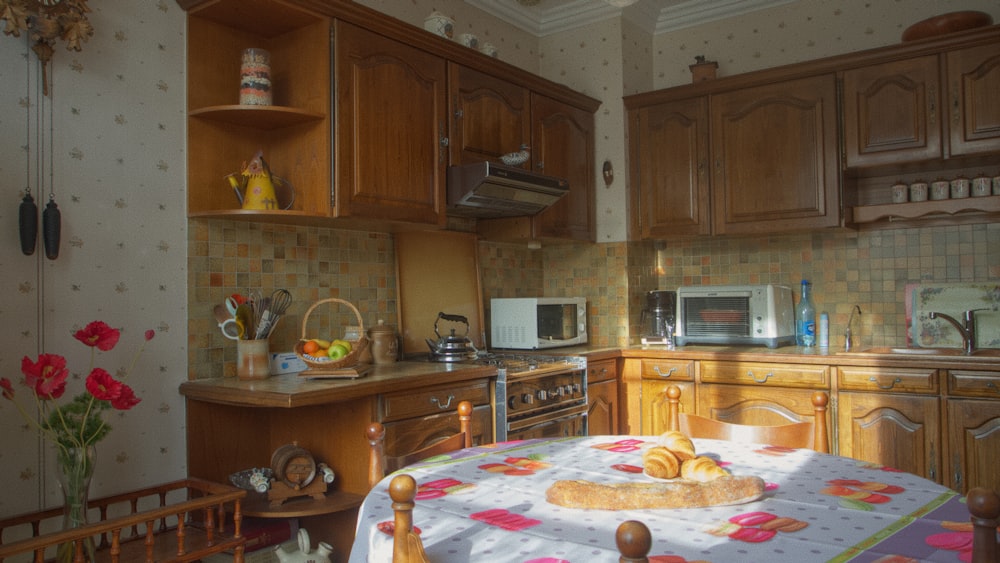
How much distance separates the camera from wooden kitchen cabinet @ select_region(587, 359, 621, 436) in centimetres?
356

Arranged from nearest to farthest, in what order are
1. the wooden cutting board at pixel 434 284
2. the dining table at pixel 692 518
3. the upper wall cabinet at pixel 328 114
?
the dining table at pixel 692 518, the upper wall cabinet at pixel 328 114, the wooden cutting board at pixel 434 284

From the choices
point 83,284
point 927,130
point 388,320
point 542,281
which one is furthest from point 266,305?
point 927,130

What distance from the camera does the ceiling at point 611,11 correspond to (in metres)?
4.14

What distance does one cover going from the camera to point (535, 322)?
3672mm

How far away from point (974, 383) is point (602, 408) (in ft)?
5.08

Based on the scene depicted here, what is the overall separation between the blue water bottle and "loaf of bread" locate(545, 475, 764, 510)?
111 inches

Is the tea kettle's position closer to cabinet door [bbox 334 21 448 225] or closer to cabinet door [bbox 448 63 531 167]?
cabinet door [bbox 334 21 448 225]

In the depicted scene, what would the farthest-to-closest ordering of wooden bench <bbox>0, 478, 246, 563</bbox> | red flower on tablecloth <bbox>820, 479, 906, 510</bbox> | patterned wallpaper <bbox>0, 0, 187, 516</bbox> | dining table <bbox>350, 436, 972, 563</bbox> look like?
patterned wallpaper <bbox>0, 0, 187, 516</bbox> → wooden bench <bbox>0, 478, 246, 563</bbox> → red flower on tablecloth <bbox>820, 479, 906, 510</bbox> → dining table <bbox>350, 436, 972, 563</bbox>

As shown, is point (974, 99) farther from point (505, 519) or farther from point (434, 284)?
point (505, 519)

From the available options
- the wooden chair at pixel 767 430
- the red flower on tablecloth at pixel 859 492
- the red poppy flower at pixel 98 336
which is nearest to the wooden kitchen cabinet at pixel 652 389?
the wooden chair at pixel 767 430

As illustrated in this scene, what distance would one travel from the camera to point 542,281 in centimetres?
446

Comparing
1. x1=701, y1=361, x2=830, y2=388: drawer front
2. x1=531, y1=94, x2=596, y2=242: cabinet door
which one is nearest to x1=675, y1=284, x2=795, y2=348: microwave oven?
x1=701, y1=361, x2=830, y2=388: drawer front

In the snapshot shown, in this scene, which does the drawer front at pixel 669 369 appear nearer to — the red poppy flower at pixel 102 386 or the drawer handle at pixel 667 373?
the drawer handle at pixel 667 373

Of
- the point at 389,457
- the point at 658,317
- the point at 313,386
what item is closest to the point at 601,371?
the point at 658,317
